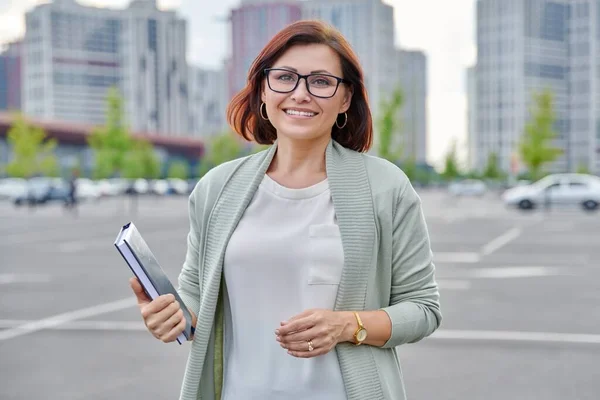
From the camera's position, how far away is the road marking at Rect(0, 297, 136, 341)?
26.9 feet

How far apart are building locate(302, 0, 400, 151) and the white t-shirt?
368 feet

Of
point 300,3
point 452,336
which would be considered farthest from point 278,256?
point 300,3

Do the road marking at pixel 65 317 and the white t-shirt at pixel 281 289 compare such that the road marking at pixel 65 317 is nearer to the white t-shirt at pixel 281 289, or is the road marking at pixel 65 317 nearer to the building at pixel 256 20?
the white t-shirt at pixel 281 289

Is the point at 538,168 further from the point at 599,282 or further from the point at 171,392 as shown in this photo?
the point at 171,392

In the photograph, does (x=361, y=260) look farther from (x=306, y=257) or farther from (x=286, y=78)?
(x=286, y=78)

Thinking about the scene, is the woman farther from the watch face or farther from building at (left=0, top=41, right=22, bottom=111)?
building at (left=0, top=41, right=22, bottom=111)

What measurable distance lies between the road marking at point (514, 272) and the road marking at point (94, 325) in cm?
580

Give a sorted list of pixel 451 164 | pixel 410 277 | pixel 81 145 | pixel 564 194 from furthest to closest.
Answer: pixel 81 145
pixel 451 164
pixel 564 194
pixel 410 277

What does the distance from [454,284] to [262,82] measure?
9584mm

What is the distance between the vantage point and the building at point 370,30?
120 meters

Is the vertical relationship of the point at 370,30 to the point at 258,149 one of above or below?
above

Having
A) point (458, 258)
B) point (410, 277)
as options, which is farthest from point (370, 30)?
point (410, 277)

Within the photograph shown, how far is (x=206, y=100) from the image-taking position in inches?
7047

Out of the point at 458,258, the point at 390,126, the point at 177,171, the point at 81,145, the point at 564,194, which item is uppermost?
the point at 390,126
